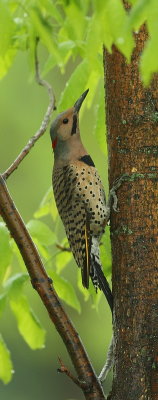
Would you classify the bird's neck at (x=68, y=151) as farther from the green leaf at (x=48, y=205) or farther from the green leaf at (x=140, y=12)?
the green leaf at (x=140, y=12)

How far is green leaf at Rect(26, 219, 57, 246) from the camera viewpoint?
317 cm

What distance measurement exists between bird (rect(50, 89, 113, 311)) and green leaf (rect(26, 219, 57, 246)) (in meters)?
0.22

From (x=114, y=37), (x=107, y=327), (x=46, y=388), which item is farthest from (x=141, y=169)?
(x=46, y=388)

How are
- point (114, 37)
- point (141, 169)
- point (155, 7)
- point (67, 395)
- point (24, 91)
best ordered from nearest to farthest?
point (155, 7) < point (114, 37) < point (141, 169) < point (24, 91) < point (67, 395)

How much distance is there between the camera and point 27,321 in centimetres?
311

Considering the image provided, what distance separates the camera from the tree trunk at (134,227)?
253cm

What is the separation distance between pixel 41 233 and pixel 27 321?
33 centimetres

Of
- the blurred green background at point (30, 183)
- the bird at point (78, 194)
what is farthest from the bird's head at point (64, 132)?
the blurred green background at point (30, 183)

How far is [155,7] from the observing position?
1.64 m

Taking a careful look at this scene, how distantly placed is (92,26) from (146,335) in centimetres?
105

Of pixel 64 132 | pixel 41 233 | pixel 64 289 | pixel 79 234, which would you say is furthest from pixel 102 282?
pixel 64 132

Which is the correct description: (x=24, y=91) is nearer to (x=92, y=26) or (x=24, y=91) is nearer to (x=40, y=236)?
(x=40, y=236)

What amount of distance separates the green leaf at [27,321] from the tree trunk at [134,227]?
1.56ft

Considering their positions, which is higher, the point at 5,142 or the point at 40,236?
the point at 40,236
